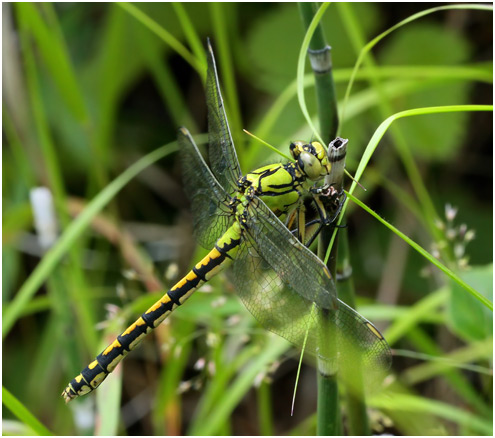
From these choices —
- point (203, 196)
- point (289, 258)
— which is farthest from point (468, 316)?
point (203, 196)

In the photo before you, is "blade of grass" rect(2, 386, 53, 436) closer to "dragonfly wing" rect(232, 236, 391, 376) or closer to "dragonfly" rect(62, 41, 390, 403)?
"dragonfly" rect(62, 41, 390, 403)

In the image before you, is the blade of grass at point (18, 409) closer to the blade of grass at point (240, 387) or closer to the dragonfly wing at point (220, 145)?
the blade of grass at point (240, 387)

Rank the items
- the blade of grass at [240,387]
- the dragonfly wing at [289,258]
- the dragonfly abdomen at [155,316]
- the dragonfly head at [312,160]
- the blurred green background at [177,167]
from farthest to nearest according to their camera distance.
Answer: the blurred green background at [177,167]
the blade of grass at [240,387]
the dragonfly abdomen at [155,316]
the dragonfly head at [312,160]
the dragonfly wing at [289,258]

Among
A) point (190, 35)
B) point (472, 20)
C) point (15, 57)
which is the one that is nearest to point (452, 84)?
point (472, 20)

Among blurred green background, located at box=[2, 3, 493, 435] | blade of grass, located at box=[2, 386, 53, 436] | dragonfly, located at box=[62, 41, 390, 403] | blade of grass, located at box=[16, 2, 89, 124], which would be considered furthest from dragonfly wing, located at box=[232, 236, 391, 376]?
blade of grass, located at box=[16, 2, 89, 124]

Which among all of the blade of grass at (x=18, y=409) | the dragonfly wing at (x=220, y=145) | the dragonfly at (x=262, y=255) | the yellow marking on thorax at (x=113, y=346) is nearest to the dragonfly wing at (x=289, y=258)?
the dragonfly at (x=262, y=255)

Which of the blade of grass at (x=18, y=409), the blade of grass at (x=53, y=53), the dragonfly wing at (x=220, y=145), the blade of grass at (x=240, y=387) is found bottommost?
the blade of grass at (x=18, y=409)

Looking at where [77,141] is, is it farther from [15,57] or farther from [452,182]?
[452,182]
